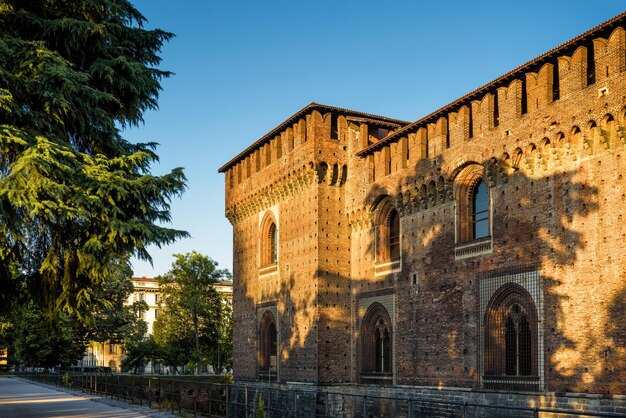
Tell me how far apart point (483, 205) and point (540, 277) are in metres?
3.37

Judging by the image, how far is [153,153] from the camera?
1691 centimetres

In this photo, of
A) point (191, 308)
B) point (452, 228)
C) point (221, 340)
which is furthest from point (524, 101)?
point (221, 340)

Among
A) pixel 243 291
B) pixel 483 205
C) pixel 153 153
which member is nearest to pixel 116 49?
pixel 153 153

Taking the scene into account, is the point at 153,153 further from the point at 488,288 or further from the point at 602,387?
the point at 602,387

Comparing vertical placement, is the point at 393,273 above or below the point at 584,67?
below

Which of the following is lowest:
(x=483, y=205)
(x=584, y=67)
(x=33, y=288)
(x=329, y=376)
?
(x=329, y=376)

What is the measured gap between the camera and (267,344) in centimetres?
2989

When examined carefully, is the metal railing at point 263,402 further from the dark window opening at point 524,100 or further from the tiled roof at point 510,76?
the tiled roof at point 510,76

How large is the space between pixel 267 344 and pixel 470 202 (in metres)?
12.3

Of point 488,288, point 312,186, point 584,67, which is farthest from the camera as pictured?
point 312,186

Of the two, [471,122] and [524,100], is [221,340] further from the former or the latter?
[524,100]

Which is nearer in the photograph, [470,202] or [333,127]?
[470,202]

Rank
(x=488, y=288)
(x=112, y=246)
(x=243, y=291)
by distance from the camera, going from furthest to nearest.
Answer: (x=243, y=291), (x=488, y=288), (x=112, y=246)

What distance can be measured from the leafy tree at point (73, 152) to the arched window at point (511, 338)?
8.96m
